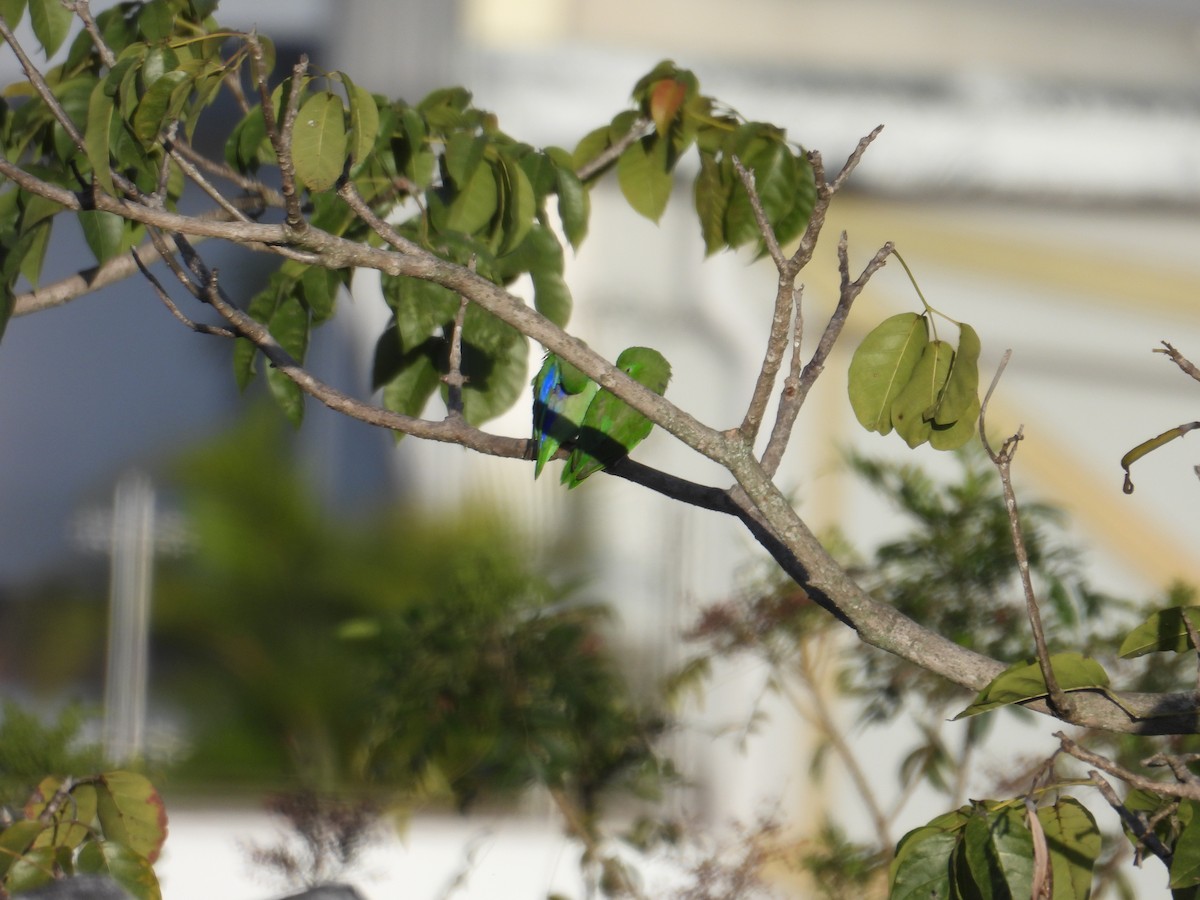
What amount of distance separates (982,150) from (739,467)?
4.19 m

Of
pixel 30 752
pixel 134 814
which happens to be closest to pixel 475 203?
pixel 134 814

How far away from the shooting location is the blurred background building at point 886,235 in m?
4.84

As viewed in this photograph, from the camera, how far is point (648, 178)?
193 centimetres

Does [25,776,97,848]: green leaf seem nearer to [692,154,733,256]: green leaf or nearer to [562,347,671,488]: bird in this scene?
[562,347,671,488]: bird

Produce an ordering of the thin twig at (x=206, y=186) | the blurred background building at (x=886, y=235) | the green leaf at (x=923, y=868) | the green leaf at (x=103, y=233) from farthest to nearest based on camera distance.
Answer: the blurred background building at (x=886, y=235) → the green leaf at (x=103, y=233) → the thin twig at (x=206, y=186) → the green leaf at (x=923, y=868)

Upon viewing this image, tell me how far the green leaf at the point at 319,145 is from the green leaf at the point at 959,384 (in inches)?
26.7

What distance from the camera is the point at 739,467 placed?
4.18 feet

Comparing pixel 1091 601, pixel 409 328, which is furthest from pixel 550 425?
pixel 1091 601

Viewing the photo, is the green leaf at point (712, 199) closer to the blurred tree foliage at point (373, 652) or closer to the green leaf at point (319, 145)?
the green leaf at point (319, 145)

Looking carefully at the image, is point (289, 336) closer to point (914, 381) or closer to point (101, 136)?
point (101, 136)

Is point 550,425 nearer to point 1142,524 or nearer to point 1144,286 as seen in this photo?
point 1142,524

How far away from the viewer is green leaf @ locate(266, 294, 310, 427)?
1.67 metres

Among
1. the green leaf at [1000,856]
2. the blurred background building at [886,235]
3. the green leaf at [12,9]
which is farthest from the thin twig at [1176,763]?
the blurred background building at [886,235]

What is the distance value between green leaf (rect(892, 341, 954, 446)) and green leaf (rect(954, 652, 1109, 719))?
274mm
